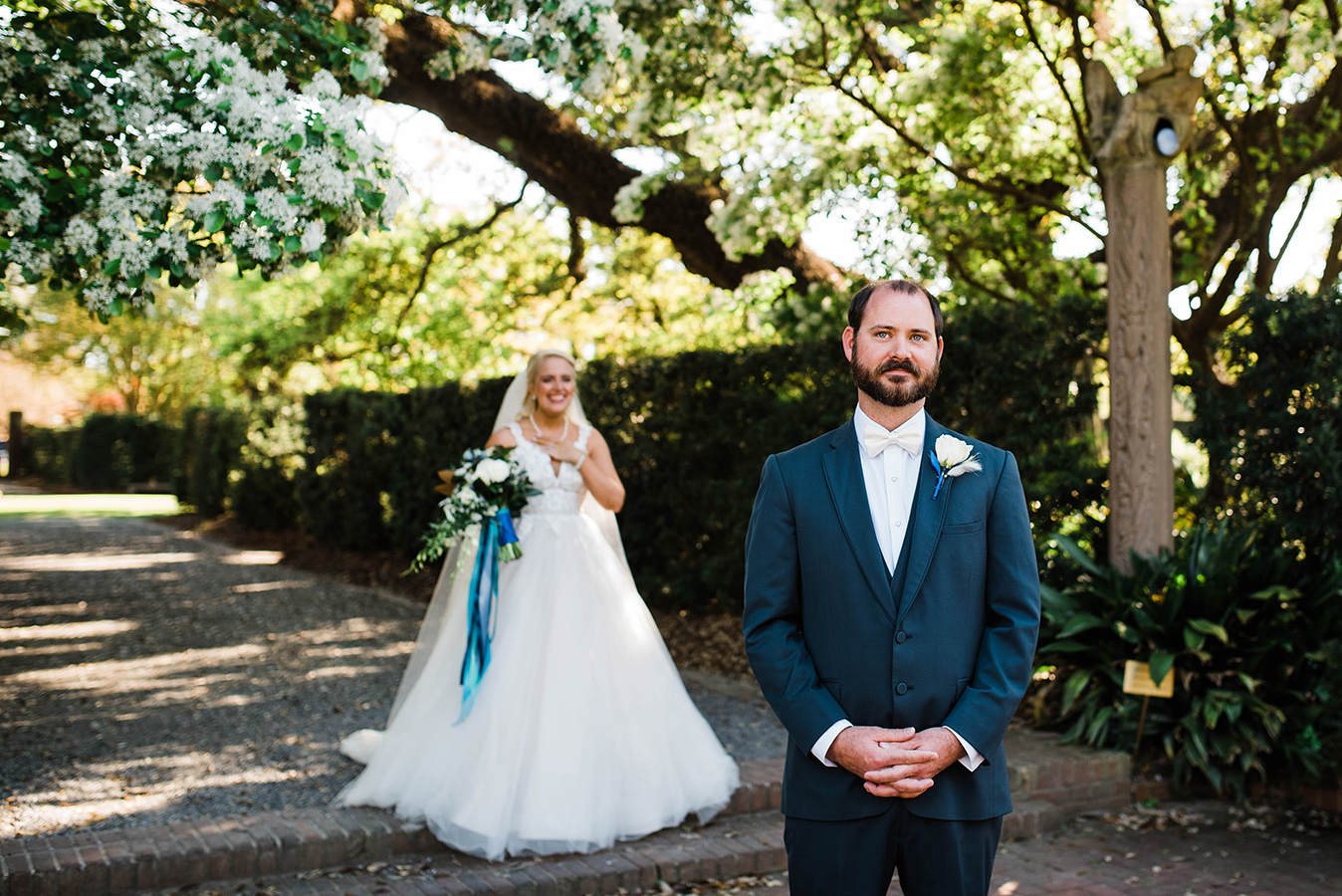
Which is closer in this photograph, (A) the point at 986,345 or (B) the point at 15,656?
(A) the point at 986,345

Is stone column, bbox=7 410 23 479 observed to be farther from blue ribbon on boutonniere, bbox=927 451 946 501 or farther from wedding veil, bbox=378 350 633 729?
blue ribbon on boutonniere, bbox=927 451 946 501

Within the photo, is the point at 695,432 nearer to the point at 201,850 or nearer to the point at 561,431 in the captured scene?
the point at 561,431

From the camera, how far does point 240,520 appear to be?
17781 mm

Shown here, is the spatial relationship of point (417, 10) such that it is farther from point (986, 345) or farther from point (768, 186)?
point (986, 345)

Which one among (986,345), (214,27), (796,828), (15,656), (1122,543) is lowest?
(15,656)

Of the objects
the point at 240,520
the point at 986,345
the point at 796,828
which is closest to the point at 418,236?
the point at 240,520

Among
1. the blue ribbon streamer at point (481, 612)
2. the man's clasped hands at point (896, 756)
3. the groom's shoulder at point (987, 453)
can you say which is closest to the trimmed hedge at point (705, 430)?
the blue ribbon streamer at point (481, 612)

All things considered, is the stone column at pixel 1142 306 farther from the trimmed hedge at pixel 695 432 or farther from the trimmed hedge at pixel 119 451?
the trimmed hedge at pixel 119 451

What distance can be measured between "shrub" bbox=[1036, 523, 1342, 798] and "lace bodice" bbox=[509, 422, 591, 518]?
2757 mm

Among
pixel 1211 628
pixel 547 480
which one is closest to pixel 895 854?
pixel 547 480

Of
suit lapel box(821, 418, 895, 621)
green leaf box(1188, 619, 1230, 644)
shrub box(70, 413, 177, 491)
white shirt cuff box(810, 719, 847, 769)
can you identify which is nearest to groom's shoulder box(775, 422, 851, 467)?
suit lapel box(821, 418, 895, 621)

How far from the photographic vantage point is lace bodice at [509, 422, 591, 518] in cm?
516

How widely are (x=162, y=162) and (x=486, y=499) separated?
1.95 m

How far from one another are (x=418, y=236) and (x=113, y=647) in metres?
10.1
